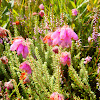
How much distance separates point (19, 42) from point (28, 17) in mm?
1236

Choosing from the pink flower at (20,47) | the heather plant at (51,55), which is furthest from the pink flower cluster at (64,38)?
the pink flower at (20,47)

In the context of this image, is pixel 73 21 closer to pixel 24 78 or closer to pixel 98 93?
pixel 98 93

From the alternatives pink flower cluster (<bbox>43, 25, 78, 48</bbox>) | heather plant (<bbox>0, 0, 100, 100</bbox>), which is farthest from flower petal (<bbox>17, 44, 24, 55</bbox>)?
pink flower cluster (<bbox>43, 25, 78, 48</bbox>)

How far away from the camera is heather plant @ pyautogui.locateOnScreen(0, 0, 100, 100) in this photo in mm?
757

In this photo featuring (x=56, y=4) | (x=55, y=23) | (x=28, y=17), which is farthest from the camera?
(x=56, y=4)

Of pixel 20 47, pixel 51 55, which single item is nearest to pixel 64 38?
pixel 20 47

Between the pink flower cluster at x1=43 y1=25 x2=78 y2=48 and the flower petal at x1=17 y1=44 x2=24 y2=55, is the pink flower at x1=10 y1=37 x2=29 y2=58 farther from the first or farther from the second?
the pink flower cluster at x1=43 y1=25 x2=78 y2=48

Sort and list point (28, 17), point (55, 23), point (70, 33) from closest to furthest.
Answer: point (70, 33)
point (55, 23)
point (28, 17)

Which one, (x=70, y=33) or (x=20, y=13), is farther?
(x=20, y=13)

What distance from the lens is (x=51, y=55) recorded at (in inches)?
51.8

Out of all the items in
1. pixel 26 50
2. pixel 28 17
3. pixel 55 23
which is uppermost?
pixel 28 17

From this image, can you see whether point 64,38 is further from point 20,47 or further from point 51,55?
point 51,55

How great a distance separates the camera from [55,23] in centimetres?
149

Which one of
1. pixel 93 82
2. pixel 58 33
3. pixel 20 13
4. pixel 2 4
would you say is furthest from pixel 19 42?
pixel 2 4
